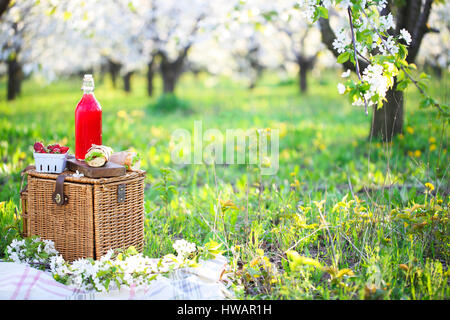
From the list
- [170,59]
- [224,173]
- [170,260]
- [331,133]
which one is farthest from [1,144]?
[170,59]

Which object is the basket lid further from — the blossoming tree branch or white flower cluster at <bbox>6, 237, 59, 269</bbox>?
the blossoming tree branch

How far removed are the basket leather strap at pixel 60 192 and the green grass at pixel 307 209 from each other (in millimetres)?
522

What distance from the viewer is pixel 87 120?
86.6 inches

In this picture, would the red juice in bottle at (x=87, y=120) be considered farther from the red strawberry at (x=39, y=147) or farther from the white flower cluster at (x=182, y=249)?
the white flower cluster at (x=182, y=249)

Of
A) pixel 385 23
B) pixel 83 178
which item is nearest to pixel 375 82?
pixel 385 23

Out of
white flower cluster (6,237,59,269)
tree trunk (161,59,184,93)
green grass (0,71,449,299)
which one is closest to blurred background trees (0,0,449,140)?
tree trunk (161,59,184,93)

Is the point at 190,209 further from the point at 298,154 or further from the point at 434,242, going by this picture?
the point at 298,154

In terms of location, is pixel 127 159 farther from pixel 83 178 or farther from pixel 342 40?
pixel 342 40

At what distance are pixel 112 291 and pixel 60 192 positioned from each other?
0.57 meters

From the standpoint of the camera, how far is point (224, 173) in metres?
3.98

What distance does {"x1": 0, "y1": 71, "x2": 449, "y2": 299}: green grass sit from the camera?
1.91 metres

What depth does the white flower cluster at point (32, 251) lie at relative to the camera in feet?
6.87

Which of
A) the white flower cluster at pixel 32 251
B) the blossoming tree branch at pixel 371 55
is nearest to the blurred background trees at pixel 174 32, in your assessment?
the blossoming tree branch at pixel 371 55
